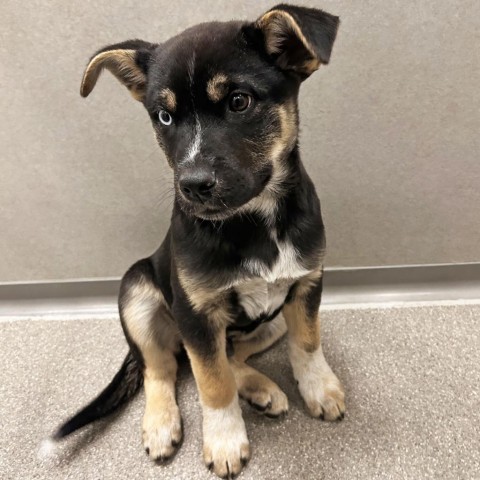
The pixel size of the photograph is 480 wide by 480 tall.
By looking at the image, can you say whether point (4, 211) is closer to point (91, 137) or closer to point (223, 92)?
point (91, 137)

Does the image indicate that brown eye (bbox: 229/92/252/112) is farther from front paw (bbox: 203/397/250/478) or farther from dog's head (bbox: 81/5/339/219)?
front paw (bbox: 203/397/250/478)

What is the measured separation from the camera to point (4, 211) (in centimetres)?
220

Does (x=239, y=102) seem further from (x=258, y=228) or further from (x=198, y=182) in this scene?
(x=258, y=228)

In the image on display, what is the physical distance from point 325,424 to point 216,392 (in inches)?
17.3

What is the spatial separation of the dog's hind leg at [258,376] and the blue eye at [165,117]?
914mm

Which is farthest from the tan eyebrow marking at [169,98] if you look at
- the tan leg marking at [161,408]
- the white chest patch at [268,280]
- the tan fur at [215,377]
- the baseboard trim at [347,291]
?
the baseboard trim at [347,291]

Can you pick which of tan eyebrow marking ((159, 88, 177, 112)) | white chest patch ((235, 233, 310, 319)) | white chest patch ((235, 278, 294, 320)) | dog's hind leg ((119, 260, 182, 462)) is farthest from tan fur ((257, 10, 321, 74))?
dog's hind leg ((119, 260, 182, 462))

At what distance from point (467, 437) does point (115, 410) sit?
1.24 meters

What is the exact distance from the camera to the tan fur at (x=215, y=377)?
1.36 metres

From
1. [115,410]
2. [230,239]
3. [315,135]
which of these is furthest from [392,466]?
[315,135]

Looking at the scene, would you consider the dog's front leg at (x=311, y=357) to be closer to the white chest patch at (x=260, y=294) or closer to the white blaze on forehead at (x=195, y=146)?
the white chest patch at (x=260, y=294)

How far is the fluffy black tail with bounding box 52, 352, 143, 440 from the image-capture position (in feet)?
4.91

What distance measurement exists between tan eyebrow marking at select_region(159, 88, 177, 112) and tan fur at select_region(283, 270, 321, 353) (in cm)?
68

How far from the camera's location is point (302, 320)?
1.55 m
